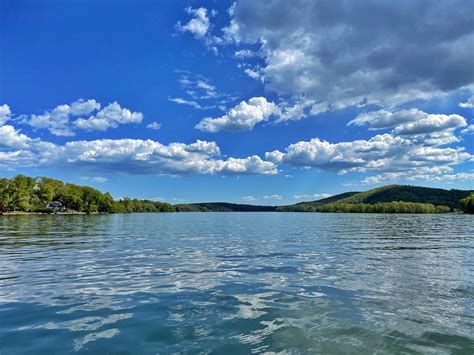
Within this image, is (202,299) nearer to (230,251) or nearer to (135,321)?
(135,321)

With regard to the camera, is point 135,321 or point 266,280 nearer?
point 135,321

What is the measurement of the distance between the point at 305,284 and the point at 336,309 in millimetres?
4631

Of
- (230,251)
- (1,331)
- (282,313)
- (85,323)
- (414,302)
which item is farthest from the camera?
(230,251)

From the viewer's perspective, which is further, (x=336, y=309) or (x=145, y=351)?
(x=336, y=309)

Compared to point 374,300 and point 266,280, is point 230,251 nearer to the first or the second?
point 266,280

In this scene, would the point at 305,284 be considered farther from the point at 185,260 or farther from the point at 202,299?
the point at 185,260

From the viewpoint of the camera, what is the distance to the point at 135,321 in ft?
40.5

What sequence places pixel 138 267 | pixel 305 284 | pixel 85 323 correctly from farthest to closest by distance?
pixel 138 267 → pixel 305 284 → pixel 85 323

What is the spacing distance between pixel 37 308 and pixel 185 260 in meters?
14.0

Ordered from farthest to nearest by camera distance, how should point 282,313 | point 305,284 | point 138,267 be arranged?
point 138,267 → point 305,284 → point 282,313

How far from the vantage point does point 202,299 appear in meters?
15.5

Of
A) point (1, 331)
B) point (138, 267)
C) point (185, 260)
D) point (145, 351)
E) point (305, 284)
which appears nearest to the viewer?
point (145, 351)

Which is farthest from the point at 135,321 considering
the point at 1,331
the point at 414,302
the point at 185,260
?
the point at 185,260

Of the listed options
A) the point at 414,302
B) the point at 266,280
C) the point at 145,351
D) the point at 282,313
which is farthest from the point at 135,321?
the point at 414,302
